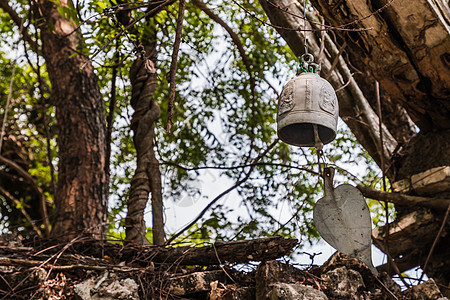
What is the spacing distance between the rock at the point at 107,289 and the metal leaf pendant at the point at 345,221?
0.92 meters

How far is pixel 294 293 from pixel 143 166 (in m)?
1.70

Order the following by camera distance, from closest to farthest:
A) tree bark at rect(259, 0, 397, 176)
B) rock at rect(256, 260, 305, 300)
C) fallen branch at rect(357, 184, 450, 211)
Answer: rock at rect(256, 260, 305, 300), fallen branch at rect(357, 184, 450, 211), tree bark at rect(259, 0, 397, 176)

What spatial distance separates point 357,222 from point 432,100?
1.07 metres

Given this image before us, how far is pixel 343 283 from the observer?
250 centimetres

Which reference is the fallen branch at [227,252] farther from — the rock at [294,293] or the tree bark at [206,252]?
the rock at [294,293]

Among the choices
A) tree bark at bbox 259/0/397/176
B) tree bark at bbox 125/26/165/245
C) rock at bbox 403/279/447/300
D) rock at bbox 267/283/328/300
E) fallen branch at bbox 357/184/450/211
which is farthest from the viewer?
tree bark at bbox 259/0/397/176

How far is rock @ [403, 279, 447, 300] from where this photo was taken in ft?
8.36

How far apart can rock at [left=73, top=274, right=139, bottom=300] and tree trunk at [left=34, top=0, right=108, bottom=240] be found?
47.9 inches

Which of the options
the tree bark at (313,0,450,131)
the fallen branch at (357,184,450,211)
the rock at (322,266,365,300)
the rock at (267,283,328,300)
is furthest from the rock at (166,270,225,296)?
the tree bark at (313,0,450,131)

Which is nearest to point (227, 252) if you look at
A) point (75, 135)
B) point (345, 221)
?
point (345, 221)

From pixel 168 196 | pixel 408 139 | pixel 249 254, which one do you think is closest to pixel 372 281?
pixel 249 254

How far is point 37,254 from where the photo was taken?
2.81 meters

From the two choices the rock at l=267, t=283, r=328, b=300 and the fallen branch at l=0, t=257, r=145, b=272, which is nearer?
the rock at l=267, t=283, r=328, b=300

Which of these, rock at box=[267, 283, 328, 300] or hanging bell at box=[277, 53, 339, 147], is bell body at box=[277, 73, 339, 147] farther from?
rock at box=[267, 283, 328, 300]
